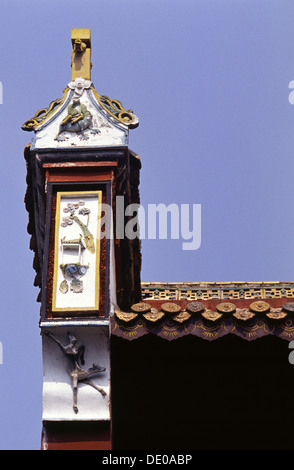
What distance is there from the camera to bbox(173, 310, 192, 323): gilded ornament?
10.6 meters

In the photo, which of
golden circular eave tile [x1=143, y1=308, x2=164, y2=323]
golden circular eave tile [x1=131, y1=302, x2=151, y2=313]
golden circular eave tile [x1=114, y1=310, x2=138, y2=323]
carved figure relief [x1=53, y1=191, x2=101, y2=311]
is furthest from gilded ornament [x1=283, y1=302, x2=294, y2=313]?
carved figure relief [x1=53, y1=191, x2=101, y2=311]

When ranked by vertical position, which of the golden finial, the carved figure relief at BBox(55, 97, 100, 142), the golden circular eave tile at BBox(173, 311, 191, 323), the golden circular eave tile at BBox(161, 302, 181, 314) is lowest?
the golden circular eave tile at BBox(173, 311, 191, 323)

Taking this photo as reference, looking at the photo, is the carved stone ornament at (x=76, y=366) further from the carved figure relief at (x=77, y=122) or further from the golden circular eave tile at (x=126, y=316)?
the carved figure relief at (x=77, y=122)

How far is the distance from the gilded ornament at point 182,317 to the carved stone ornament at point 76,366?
793 mm

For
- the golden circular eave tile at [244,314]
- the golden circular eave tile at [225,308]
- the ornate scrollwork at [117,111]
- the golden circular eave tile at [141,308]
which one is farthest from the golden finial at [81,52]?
the golden circular eave tile at [244,314]

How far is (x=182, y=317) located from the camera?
34.9 feet

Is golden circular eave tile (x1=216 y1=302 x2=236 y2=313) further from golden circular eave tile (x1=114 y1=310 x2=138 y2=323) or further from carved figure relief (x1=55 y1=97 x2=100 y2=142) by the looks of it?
carved figure relief (x1=55 y1=97 x2=100 y2=142)

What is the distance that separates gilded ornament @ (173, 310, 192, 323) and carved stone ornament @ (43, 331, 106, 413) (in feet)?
2.60

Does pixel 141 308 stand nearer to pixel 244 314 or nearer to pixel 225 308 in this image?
pixel 225 308

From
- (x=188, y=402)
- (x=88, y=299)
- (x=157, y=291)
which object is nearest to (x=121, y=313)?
(x=88, y=299)

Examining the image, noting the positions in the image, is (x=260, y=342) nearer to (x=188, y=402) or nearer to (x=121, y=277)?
(x=188, y=402)

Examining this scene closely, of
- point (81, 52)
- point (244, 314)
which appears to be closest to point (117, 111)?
point (81, 52)

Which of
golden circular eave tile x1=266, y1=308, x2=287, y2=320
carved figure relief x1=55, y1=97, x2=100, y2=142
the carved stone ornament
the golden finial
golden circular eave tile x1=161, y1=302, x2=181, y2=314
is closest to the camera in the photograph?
the carved stone ornament
